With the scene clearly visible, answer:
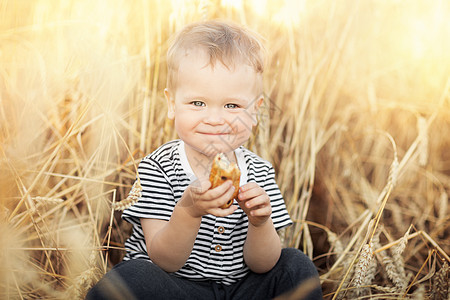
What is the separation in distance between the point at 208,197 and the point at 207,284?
0.41m

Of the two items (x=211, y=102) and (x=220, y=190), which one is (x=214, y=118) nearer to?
(x=211, y=102)

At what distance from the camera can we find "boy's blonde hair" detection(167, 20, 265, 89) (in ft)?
4.09

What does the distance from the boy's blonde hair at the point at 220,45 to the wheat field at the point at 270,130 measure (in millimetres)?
264

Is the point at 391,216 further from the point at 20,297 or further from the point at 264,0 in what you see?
the point at 20,297

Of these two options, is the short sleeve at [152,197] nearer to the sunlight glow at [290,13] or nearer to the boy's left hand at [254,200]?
the boy's left hand at [254,200]

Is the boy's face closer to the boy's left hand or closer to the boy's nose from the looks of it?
the boy's nose

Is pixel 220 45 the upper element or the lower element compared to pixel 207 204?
upper

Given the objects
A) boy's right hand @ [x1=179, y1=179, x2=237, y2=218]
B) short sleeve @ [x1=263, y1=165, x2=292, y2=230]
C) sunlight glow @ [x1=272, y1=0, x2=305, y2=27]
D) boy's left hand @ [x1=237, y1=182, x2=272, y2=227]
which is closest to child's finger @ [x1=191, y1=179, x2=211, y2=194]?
boy's right hand @ [x1=179, y1=179, x2=237, y2=218]

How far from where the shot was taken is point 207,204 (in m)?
1.11

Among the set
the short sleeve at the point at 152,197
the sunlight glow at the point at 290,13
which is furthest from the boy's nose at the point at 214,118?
the sunlight glow at the point at 290,13

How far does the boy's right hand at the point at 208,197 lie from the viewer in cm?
110

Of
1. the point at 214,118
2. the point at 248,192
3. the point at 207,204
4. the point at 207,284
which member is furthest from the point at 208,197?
the point at 207,284

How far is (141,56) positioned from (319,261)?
105cm

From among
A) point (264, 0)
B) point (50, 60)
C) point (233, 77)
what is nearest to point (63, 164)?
point (50, 60)
